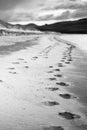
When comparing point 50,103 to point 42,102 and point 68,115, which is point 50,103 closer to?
point 42,102

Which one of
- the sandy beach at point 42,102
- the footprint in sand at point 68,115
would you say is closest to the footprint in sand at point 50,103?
the sandy beach at point 42,102

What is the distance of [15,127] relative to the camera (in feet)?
16.0

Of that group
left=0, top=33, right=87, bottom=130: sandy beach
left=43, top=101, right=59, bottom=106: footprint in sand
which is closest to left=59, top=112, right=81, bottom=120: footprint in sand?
left=0, top=33, right=87, bottom=130: sandy beach

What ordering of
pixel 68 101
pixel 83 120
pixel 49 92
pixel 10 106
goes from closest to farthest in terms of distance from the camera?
pixel 83 120 → pixel 10 106 → pixel 68 101 → pixel 49 92

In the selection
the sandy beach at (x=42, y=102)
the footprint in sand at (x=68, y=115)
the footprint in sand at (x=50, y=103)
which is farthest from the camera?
the footprint in sand at (x=50, y=103)

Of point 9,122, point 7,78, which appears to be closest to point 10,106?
point 9,122

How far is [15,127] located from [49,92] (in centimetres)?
261

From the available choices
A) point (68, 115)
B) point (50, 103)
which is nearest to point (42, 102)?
point (50, 103)

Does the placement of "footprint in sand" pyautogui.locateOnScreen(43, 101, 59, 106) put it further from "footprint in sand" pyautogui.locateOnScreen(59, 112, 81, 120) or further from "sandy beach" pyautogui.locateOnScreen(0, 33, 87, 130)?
"footprint in sand" pyautogui.locateOnScreen(59, 112, 81, 120)

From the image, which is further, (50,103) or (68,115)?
(50,103)

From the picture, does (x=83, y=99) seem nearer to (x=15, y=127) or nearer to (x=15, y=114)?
(x=15, y=114)

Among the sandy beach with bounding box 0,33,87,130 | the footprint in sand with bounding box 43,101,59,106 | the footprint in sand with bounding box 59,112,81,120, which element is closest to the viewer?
the sandy beach with bounding box 0,33,87,130

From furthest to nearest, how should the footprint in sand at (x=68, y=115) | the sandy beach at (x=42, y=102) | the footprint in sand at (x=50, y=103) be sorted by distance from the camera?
the footprint in sand at (x=50, y=103)
the footprint in sand at (x=68, y=115)
the sandy beach at (x=42, y=102)

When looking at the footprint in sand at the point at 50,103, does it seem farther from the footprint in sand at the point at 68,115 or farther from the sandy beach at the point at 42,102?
the footprint in sand at the point at 68,115
